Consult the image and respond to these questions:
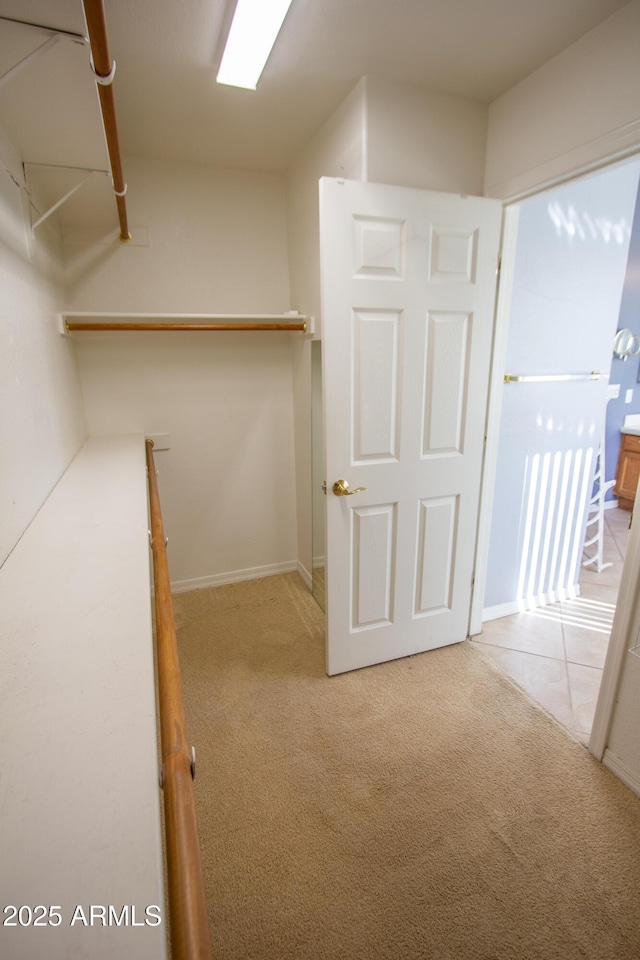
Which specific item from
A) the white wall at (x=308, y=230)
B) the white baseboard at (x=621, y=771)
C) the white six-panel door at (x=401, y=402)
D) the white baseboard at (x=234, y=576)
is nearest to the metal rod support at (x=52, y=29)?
the white six-panel door at (x=401, y=402)

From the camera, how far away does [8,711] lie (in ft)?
1.96

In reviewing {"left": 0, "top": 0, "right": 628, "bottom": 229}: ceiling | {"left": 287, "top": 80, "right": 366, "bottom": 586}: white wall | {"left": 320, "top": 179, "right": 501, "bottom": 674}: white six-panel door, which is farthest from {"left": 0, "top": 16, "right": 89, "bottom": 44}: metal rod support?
{"left": 287, "top": 80, "right": 366, "bottom": 586}: white wall

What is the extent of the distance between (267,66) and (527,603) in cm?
287

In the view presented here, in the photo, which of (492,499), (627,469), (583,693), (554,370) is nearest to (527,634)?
(583,693)

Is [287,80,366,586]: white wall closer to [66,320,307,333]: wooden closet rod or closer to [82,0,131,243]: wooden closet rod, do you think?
[66,320,307,333]: wooden closet rod

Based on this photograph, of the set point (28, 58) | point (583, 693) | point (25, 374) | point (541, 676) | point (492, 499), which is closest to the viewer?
point (28, 58)

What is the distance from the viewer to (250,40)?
4.57 feet

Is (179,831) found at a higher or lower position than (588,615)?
higher

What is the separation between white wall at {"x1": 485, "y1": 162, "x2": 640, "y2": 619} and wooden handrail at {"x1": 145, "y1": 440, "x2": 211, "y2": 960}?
2033mm

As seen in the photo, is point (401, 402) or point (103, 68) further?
point (401, 402)

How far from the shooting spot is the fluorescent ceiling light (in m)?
1.25

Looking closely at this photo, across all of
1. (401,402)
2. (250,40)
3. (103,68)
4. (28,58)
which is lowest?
(401,402)

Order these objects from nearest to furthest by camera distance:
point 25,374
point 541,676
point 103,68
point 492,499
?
point 103,68
point 25,374
point 541,676
point 492,499

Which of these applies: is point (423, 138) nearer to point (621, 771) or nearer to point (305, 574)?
point (305, 574)
